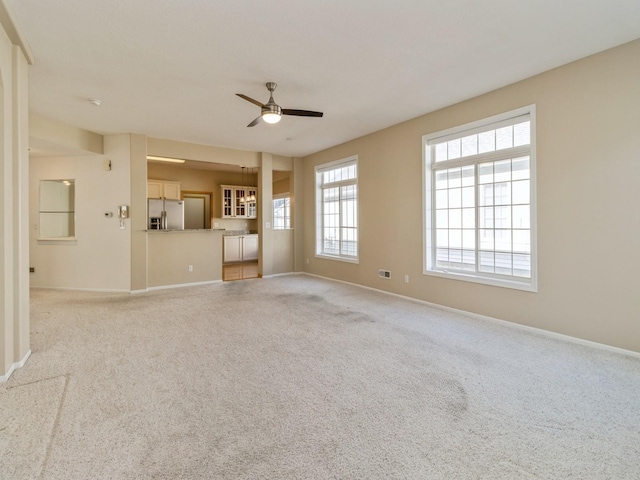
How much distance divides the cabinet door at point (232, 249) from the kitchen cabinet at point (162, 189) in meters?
1.89

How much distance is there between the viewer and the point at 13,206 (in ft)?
8.75

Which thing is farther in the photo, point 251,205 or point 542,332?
point 251,205

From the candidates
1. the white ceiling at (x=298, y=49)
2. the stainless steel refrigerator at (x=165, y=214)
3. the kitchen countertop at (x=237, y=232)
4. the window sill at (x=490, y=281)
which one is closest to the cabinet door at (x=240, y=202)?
the kitchen countertop at (x=237, y=232)

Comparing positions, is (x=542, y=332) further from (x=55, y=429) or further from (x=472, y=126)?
(x=55, y=429)

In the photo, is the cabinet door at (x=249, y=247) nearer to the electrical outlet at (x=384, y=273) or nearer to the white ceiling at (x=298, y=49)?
the electrical outlet at (x=384, y=273)

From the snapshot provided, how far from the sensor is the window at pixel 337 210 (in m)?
6.34

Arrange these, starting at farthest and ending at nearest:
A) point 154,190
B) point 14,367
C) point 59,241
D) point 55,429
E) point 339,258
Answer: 1. point 154,190
2. point 339,258
3. point 59,241
4. point 14,367
5. point 55,429

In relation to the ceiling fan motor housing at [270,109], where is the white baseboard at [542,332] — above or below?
below

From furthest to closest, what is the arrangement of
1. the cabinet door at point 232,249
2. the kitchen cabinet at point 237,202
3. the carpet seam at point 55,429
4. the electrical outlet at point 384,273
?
the kitchen cabinet at point 237,202 → the cabinet door at point 232,249 → the electrical outlet at point 384,273 → the carpet seam at point 55,429

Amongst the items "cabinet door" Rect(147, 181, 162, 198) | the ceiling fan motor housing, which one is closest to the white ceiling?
the ceiling fan motor housing

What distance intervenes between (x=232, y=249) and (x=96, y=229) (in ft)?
13.0

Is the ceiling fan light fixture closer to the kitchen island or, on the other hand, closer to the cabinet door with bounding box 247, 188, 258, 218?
the kitchen island

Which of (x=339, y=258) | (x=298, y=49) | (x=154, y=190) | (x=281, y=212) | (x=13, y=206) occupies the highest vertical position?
(x=298, y=49)

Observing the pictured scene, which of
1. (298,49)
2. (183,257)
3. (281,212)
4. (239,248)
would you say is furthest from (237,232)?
(298,49)
